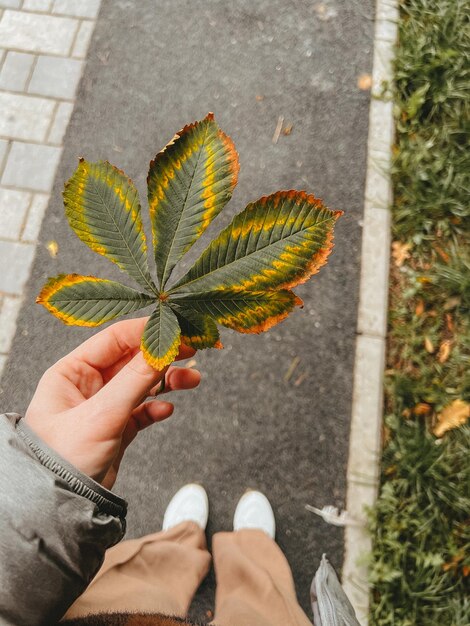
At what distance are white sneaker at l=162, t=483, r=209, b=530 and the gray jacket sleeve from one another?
122 centimetres

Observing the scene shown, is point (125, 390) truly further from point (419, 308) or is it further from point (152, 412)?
point (419, 308)

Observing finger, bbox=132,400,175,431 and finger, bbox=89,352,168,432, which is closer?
finger, bbox=89,352,168,432

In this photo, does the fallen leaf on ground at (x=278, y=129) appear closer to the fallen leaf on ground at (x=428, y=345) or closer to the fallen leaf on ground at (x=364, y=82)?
the fallen leaf on ground at (x=364, y=82)

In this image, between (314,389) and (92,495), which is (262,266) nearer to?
(92,495)

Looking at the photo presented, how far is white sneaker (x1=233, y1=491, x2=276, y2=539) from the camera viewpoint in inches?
93.4

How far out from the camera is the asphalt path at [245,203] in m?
2.52

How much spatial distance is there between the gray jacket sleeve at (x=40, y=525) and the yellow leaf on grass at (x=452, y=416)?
1777mm

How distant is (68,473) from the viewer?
3.83 ft

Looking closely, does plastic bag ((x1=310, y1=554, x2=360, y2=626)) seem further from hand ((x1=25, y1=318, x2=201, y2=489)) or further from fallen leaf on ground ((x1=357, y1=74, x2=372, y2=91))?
fallen leaf on ground ((x1=357, y1=74, x2=372, y2=91))

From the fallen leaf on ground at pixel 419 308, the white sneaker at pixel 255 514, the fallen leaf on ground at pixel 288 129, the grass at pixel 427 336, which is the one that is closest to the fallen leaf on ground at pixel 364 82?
the grass at pixel 427 336

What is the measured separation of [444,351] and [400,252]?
0.57 meters

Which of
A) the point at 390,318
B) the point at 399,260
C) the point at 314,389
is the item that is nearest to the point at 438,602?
the point at 314,389

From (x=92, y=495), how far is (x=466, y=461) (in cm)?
188

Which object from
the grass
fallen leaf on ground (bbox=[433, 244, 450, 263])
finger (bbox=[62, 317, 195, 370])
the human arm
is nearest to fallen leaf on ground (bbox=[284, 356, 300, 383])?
the grass
